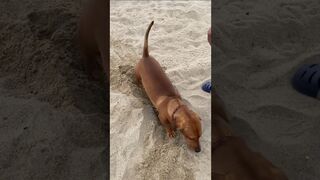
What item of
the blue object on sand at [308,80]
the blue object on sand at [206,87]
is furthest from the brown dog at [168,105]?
the blue object on sand at [308,80]

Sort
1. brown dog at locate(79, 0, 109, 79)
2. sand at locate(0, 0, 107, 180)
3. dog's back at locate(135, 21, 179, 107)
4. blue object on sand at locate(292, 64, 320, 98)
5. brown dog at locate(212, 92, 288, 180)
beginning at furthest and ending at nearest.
→ blue object on sand at locate(292, 64, 320, 98) < brown dog at locate(79, 0, 109, 79) < dog's back at locate(135, 21, 179, 107) < sand at locate(0, 0, 107, 180) < brown dog at locate(212, 92, 288, 180)

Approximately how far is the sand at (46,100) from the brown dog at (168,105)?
0.26 meters

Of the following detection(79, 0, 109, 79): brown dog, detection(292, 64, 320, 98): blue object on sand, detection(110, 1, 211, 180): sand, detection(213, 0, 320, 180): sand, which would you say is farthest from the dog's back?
detection(292, 64, 320, 98): blue object on sand

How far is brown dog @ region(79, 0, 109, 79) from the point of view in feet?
7.79

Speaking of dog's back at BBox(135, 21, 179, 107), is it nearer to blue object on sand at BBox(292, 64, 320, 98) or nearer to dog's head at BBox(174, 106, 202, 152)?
dog's head at BBox(174, 106, 202, 152)

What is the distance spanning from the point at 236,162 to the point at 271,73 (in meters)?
0.97

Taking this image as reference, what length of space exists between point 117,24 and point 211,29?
60 cm

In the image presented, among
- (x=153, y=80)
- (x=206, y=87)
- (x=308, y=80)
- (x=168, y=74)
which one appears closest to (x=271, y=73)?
(x=308, y=80)

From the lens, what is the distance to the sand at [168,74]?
1982mm

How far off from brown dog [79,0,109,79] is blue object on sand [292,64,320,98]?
1.02 metres

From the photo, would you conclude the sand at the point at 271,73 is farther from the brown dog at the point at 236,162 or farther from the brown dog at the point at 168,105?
the brown dog at the point at 168,105

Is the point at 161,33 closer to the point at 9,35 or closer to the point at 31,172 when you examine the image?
the point at 9,35

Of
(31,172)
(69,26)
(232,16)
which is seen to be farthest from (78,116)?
(232,16)

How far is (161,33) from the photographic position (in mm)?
3012
